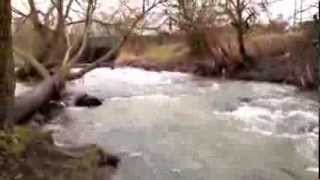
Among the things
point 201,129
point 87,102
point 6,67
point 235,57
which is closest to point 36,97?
point 87,102

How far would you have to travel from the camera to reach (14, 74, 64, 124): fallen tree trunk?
13.0 metres

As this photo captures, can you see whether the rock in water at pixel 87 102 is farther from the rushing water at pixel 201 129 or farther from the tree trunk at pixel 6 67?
the tree trunk at pixel 6 67

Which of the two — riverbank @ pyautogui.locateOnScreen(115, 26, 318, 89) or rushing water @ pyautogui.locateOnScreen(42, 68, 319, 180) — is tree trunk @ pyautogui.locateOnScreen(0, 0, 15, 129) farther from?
riverbank @ pyautogui.locateOnScreen(115, 26, 318, 89)

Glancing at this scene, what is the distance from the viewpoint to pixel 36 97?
1464cm

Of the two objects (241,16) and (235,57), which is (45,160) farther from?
(235,57)

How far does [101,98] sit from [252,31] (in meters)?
9.43

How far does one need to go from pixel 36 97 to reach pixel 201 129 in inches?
160

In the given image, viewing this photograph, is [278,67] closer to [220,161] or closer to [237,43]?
[237,43]

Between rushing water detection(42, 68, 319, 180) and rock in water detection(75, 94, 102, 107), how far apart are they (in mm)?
330

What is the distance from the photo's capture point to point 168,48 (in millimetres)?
27453

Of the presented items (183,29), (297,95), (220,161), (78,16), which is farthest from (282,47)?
(220,161)

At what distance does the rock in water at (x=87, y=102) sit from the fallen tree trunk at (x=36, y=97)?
62 cm

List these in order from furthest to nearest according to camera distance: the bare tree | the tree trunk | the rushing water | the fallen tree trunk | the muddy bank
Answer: the bare tree
the fallen tree trunk
the rushing water
the tree trunk
the muddy bank

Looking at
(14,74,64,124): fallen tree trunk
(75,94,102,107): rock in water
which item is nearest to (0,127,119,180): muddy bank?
(14,74,64,124): fallen tree trunk
